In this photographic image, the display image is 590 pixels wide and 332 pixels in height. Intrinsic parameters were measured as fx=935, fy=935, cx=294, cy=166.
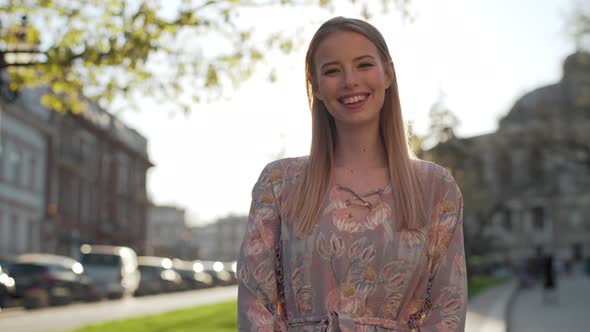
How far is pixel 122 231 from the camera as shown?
63.9 metres

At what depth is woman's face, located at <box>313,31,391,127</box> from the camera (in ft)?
9.25

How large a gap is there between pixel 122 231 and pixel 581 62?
3919 centimetres

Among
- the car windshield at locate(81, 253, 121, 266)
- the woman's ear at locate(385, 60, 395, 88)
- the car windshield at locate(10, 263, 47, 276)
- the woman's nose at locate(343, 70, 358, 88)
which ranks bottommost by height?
the car windshield at locate(10, 263, 47, 276)

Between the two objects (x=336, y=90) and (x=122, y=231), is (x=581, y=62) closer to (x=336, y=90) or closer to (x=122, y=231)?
(x=336, y=90)

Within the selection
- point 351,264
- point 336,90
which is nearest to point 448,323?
point 351,264

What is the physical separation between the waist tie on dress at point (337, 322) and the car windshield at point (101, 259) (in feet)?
103

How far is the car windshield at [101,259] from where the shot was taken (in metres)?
33.2

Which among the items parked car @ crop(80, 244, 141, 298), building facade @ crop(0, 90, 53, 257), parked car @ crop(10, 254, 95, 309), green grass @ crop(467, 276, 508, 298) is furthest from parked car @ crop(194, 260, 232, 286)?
parked car @ crop(10, 254, 95, 309)

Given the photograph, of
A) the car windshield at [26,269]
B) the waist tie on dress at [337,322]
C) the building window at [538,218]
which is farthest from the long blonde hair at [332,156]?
the building window at [538,218]

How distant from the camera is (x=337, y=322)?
2627 mm

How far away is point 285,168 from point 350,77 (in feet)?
1.15

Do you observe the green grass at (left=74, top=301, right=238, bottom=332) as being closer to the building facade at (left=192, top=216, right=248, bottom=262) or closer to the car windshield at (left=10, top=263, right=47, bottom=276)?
the car windshield at (left=10, top=263, right=47, bottom=276)

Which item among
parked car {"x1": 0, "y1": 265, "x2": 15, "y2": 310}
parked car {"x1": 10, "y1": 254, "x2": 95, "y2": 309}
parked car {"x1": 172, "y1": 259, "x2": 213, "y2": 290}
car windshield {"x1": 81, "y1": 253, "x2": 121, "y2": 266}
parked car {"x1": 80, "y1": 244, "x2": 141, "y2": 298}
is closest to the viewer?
parked car {"x1": 0, "y1": 265, "x2": 15, "y2": 310}

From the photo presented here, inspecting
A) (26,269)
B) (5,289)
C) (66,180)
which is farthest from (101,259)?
(66,180)
